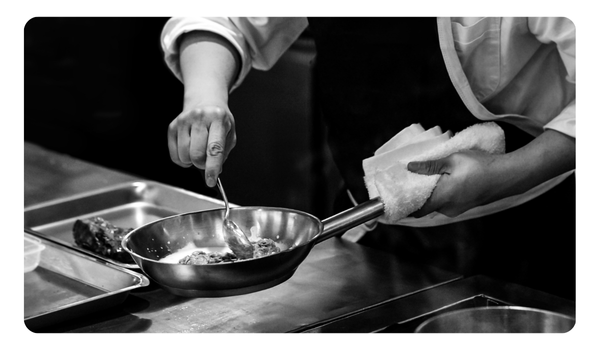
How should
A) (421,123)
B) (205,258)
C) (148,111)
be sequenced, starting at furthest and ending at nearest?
1. (148,111)
2. (421,123)
3. (205,258)

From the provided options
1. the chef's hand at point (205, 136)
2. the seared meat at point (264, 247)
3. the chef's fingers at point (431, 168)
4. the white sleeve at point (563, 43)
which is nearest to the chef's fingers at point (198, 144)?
the chef's hand at point (205, 136)

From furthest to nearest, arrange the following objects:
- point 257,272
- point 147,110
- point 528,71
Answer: point 147,110
point 528,71
point 257,272

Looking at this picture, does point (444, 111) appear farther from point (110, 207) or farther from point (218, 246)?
point (110, 207)

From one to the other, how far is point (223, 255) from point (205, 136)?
127 millimetres

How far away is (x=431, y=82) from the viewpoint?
90 centimetres

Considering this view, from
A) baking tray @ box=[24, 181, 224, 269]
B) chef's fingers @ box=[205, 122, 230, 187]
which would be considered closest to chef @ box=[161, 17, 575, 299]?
chef's fingers @ box=[205, 122, 230, 187]

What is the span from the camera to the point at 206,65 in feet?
3.05

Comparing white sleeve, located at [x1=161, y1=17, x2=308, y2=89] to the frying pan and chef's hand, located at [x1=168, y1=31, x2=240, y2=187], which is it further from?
the frying pan

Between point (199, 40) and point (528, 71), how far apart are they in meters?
0.36

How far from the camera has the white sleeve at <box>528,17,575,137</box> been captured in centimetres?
82

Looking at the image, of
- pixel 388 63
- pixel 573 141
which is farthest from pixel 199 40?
pixel 573 141

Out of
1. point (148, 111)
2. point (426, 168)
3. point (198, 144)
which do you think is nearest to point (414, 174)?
point (426, 168)

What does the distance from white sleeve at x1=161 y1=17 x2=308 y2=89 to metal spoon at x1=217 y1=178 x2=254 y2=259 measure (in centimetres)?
16

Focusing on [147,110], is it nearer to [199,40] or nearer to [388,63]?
[199,40]
